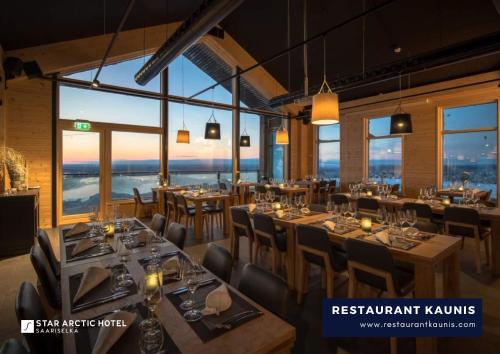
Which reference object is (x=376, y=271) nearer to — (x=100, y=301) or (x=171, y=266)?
(x=171, y=266)

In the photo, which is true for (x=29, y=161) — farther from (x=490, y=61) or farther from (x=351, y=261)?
(x=490, y=61)

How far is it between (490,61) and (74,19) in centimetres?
984

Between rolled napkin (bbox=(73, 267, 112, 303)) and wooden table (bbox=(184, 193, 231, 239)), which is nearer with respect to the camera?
rolled napkin (bbox=(73, 267, 112, 303))

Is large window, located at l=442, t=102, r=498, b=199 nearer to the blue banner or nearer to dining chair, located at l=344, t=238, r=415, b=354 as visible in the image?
the blue banner

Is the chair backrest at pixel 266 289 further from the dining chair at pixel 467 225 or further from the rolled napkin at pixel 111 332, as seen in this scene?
the dining chair at pixel 467 225

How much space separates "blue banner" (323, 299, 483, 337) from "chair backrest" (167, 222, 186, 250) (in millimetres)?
1449

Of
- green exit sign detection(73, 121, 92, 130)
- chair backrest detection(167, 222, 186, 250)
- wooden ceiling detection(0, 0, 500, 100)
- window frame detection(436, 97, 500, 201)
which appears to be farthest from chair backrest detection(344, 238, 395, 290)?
window frame detection(436, 97, 500, 201)

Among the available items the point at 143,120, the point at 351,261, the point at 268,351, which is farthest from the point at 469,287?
the point at 143,120

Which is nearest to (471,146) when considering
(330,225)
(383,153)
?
(383,153)

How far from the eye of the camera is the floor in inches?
85.8

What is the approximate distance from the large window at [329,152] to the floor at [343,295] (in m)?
6.66

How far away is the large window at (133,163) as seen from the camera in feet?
24.1

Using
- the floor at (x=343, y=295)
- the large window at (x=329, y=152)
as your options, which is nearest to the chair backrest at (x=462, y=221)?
the floor at (x=343, y=295)

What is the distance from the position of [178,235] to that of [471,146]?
28.1 ft
